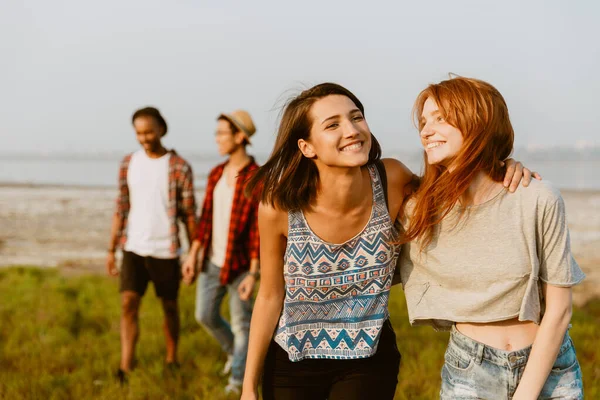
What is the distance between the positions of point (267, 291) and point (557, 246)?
3.85ft

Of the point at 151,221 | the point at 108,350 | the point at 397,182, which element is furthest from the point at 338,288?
the point at 108,350

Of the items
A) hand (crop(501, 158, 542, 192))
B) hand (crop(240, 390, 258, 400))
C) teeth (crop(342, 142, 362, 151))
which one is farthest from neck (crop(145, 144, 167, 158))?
hand (crop(501, 158, 542, 192))

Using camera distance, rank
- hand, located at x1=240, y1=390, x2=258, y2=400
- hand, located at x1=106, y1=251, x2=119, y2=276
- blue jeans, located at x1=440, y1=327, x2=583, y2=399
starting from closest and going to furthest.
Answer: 1. blue jeans, located at x1=440, y1=327, x2=583, y2=399
2. hand, located at x1=240, y1=390, x2=258, y2=400
3. hand, located at x1=106, y1=251, x2=119, y2=276

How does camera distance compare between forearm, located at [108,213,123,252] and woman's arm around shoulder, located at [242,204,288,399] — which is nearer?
woman's arm around shoulder, located at [242,204,288,399]

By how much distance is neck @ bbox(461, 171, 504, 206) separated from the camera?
2.32m

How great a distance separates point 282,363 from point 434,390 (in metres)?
2.00

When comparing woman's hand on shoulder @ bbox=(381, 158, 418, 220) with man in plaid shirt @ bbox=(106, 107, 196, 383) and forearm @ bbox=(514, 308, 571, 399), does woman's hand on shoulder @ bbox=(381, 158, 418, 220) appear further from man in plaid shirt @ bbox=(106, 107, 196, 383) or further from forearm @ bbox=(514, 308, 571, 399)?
man in plaid shirt @ bbox=(106, 107, 196, 383)

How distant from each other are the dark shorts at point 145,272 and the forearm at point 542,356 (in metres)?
3.40

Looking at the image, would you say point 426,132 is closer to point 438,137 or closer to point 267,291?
point 438,137

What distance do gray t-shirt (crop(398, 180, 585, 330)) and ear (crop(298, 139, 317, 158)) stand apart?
57cm

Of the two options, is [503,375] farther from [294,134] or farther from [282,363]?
[294,134]

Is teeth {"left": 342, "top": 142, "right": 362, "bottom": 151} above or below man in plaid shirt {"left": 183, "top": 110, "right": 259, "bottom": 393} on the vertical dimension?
above

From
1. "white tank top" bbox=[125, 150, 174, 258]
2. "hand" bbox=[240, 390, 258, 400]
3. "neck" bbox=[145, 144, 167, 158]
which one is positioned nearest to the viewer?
"hand" bbox=[240, 390, 258, 400]

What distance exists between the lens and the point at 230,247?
464 centimetres
